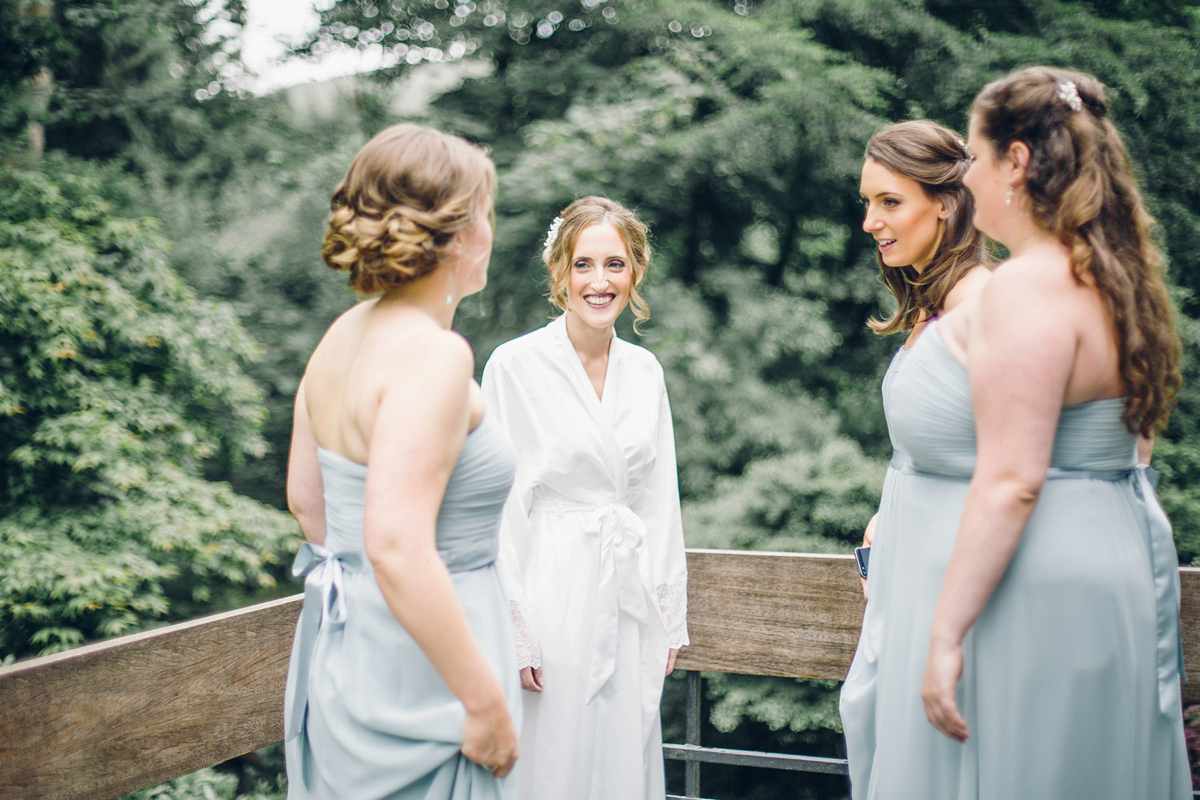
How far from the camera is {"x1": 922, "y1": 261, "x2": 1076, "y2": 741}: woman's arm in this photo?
4.41 ft

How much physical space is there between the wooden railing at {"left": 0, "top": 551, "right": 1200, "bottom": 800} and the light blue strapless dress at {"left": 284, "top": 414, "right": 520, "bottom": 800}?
435mm

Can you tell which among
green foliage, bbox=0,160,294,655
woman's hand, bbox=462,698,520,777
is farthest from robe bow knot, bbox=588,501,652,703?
green foliage, bbox=0,160,294,655

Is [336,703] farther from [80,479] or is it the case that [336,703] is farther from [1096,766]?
[80,479]

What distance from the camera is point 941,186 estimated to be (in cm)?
194

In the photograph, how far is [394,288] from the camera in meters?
1.41

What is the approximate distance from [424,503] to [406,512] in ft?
0.10

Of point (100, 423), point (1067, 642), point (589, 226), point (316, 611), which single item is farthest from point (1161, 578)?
point (100, 423)

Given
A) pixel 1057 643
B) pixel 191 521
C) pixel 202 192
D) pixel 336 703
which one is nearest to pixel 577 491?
pixel 336 703

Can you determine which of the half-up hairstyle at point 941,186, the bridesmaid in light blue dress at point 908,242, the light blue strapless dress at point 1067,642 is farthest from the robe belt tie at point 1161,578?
the half-up hairstyle at point 941,186

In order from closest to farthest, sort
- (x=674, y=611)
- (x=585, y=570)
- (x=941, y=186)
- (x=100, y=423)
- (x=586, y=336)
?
(x=941, y=186) < (x=585, y=570) < (x=674, y=611) < (x=586, y=336) < (x=100, y=423)

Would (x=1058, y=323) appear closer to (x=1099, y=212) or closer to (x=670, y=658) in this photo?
(x=1099, y=212)

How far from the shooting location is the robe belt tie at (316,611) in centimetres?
143

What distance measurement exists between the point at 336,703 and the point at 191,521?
10.8 ft

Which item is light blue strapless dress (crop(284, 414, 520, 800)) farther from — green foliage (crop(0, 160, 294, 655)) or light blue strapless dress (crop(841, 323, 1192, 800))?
green foliage (crop(0, 160, 294, 655))
